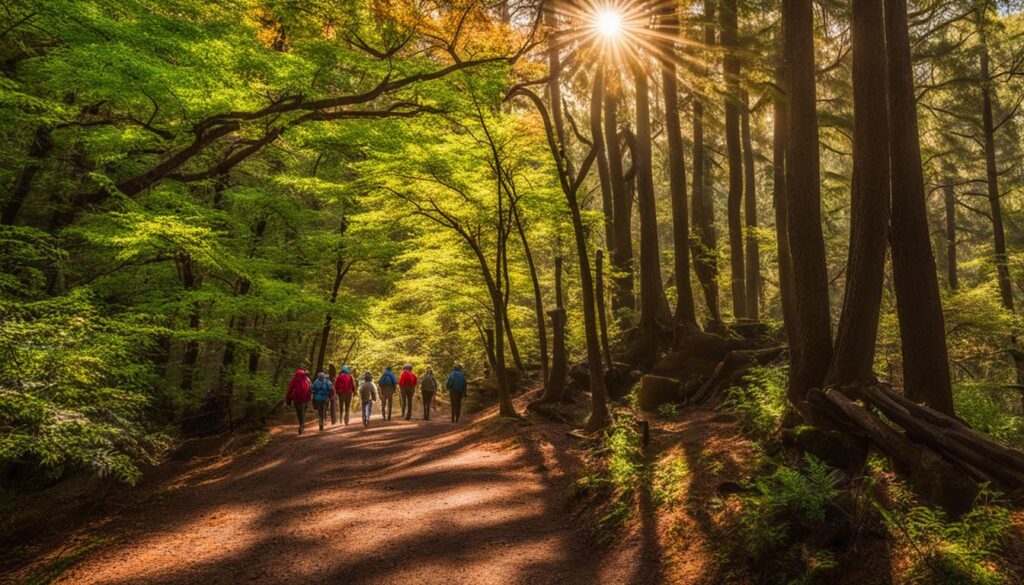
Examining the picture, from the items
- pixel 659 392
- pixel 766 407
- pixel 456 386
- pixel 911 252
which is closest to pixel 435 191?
pixel 456 386

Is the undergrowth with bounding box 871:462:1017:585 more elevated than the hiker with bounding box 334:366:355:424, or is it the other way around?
the hiker with bounding box 334:366:355:424

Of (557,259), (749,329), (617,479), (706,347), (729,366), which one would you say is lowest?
(617,479)

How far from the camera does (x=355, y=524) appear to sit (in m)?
7.64

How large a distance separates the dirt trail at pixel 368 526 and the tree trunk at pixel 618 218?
32.6ft

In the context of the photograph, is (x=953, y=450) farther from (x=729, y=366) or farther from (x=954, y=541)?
(x=729, y=366)

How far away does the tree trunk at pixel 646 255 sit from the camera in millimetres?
16500

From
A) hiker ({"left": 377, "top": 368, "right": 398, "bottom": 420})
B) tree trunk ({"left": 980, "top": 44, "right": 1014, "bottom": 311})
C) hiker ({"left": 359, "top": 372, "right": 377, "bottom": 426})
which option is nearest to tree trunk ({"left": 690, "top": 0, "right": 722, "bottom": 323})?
tree trunk ({"left": 980, "top": 44, "right": 1014, "bottom": 311})

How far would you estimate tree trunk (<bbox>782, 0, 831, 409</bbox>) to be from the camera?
323 inches

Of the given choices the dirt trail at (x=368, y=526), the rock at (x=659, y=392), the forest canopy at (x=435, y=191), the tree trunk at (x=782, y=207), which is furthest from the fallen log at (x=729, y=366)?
the dirt trail at (x=368, y=526)

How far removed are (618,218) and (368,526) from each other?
1424 centimetres

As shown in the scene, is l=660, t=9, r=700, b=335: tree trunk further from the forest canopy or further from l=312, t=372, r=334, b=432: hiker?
l=312, t=372, r=334, b=432: hiker

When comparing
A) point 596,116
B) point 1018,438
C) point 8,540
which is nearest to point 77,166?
point 8,540

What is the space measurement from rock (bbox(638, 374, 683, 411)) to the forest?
55 millimetres

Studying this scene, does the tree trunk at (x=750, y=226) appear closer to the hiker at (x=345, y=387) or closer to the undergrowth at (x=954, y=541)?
the hiker at (x=345, y=387)
